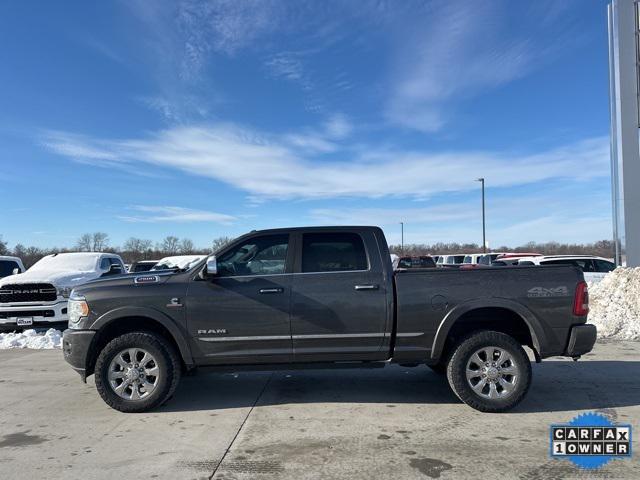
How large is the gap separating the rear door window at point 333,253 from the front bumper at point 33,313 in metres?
7.63

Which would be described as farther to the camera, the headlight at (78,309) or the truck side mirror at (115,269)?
the truck side mirror at (115,269)

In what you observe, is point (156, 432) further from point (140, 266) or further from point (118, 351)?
point (140, 266)

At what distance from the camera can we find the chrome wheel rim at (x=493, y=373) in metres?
5.16

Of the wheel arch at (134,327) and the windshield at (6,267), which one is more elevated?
the windshield at (6,267)

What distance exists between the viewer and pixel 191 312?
5230 mm

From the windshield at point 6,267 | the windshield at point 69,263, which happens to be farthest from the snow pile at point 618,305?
the windshield at point 6,267

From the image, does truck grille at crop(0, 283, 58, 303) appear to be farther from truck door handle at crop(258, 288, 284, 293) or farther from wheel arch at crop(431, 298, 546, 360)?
wheel arch at crop(431, 298, 546, 360)

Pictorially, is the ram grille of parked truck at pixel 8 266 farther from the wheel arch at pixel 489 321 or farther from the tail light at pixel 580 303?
the tail light at pixel 580 303

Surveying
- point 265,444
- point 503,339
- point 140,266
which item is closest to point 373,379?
point 503,339

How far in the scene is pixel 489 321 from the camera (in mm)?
5547

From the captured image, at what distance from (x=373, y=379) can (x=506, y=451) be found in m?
2.60

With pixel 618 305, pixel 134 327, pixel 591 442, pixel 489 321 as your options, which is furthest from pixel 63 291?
pixel 618 305

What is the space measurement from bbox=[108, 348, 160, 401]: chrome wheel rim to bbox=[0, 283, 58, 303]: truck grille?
644cm

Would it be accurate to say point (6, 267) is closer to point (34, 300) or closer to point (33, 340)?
point (34, 300)
